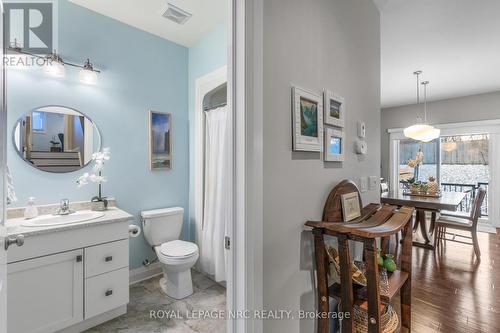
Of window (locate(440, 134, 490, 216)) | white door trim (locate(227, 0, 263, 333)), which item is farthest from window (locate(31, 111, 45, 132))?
window (locate(440, 134, 490, 216))

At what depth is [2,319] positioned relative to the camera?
871 mm

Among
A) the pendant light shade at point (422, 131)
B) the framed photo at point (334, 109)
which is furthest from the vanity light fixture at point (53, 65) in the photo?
the pendant light shade at point (422, 131)

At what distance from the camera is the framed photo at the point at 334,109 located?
139 cm

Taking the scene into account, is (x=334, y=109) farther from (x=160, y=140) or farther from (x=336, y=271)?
(x=160, y=140)

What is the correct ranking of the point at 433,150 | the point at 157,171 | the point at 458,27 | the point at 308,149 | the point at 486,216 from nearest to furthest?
the point at 308,149, the point at 458,27, the point at 157,171, the point at 486,216, the point at 433,150

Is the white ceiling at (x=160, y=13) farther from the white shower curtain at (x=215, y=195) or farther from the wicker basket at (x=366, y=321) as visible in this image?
the wicker basket at (x=366, y=321)

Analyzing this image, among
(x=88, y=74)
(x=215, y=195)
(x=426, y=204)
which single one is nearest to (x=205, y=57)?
(x=88, y=74)

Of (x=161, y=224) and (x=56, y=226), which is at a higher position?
(x=56, y=226)

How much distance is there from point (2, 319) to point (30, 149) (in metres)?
1.61

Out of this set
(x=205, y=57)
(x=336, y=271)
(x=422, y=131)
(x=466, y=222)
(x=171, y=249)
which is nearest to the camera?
(x=336, y=271)

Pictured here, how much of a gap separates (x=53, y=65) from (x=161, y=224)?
1.70m

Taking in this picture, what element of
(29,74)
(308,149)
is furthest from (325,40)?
(29,74)

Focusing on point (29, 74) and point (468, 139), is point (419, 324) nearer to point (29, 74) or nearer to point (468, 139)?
point (29, 74)

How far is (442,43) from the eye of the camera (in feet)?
8.74
